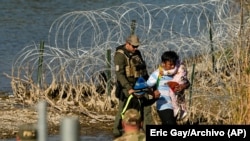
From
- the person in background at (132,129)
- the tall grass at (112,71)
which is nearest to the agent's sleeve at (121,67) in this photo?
the tall grass at (112,71)

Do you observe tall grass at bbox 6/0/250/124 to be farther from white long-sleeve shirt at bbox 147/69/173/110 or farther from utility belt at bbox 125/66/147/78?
utility belt at bbox 125/66/147/78

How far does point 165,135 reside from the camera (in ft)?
30.9

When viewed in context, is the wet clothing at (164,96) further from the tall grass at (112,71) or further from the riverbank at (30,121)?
the riverbank at (30,121)

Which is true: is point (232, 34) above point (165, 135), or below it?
above

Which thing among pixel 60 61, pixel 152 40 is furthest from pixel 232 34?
pixel 60 61

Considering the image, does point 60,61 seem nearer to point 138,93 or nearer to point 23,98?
point 23,98

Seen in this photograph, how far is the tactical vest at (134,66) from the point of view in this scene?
1264cm

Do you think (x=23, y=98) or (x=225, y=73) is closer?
(x=225, y=73)

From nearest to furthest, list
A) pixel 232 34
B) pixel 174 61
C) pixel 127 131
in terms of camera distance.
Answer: pixel 127 131 < pixel 174 61 < pixel 232 34

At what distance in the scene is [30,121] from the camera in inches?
579

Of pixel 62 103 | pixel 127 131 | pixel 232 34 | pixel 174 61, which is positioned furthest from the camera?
pixel 62 103

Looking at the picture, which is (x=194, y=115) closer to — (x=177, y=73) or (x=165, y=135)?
(x=177, y=73)

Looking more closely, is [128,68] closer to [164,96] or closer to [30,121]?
[164,96]

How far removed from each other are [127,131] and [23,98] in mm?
7476
